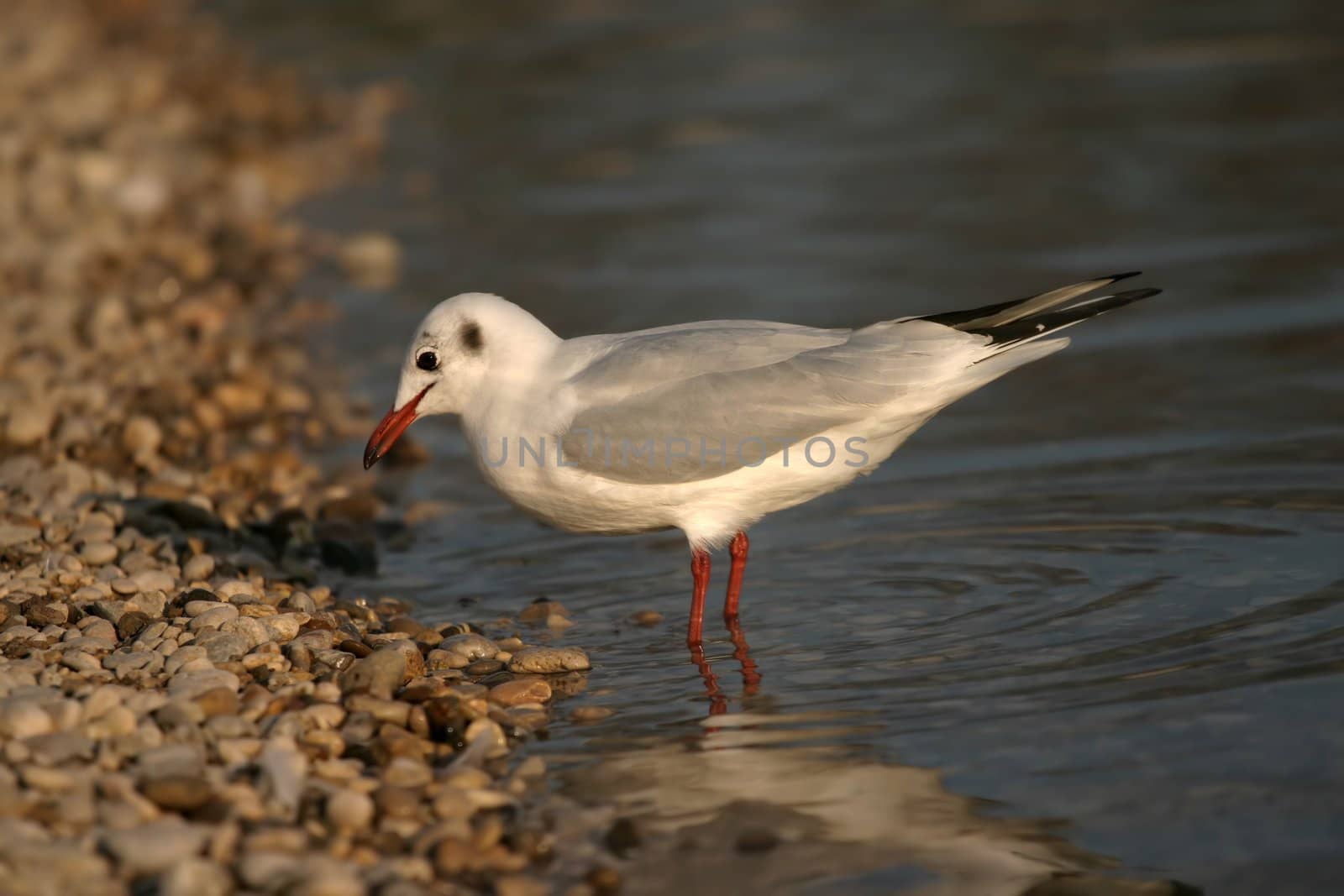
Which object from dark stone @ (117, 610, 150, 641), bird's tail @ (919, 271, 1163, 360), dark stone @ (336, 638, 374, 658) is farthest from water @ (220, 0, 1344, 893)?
dark stone @ (117, 610, 150, 641)

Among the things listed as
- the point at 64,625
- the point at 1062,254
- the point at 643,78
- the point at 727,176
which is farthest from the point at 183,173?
the point at 64,625

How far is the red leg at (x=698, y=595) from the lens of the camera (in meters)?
6.23

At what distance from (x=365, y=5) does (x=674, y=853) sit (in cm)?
2027

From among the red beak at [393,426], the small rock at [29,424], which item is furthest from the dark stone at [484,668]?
the small rock at [29,424]

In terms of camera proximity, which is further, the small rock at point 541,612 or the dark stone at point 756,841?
the small rock at point 541,612

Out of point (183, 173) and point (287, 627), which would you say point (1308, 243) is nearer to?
point (287, 627)

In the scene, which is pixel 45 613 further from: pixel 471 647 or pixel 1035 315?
pixel 1035 315

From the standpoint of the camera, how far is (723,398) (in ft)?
20.2

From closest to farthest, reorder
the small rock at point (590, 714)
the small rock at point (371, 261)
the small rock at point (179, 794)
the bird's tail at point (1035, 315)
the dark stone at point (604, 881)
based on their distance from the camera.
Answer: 1. the dark stone at point (604, 881)
2. the small rock at point (179, 794)
3. the small rock at point (590, 714)
4. the bird's tail at point (1035, 315)
5. the small rock at point (371, 261)

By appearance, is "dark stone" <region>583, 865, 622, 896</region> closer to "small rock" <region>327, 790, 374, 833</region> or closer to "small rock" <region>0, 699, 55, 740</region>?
"small rock" <region>327, 790, 374, 833</region>

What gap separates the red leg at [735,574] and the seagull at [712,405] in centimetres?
4

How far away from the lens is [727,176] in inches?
557

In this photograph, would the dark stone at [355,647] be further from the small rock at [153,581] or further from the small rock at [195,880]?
the small rock at [195,880]

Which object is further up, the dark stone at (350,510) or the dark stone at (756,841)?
the dark stone at (350,510)
